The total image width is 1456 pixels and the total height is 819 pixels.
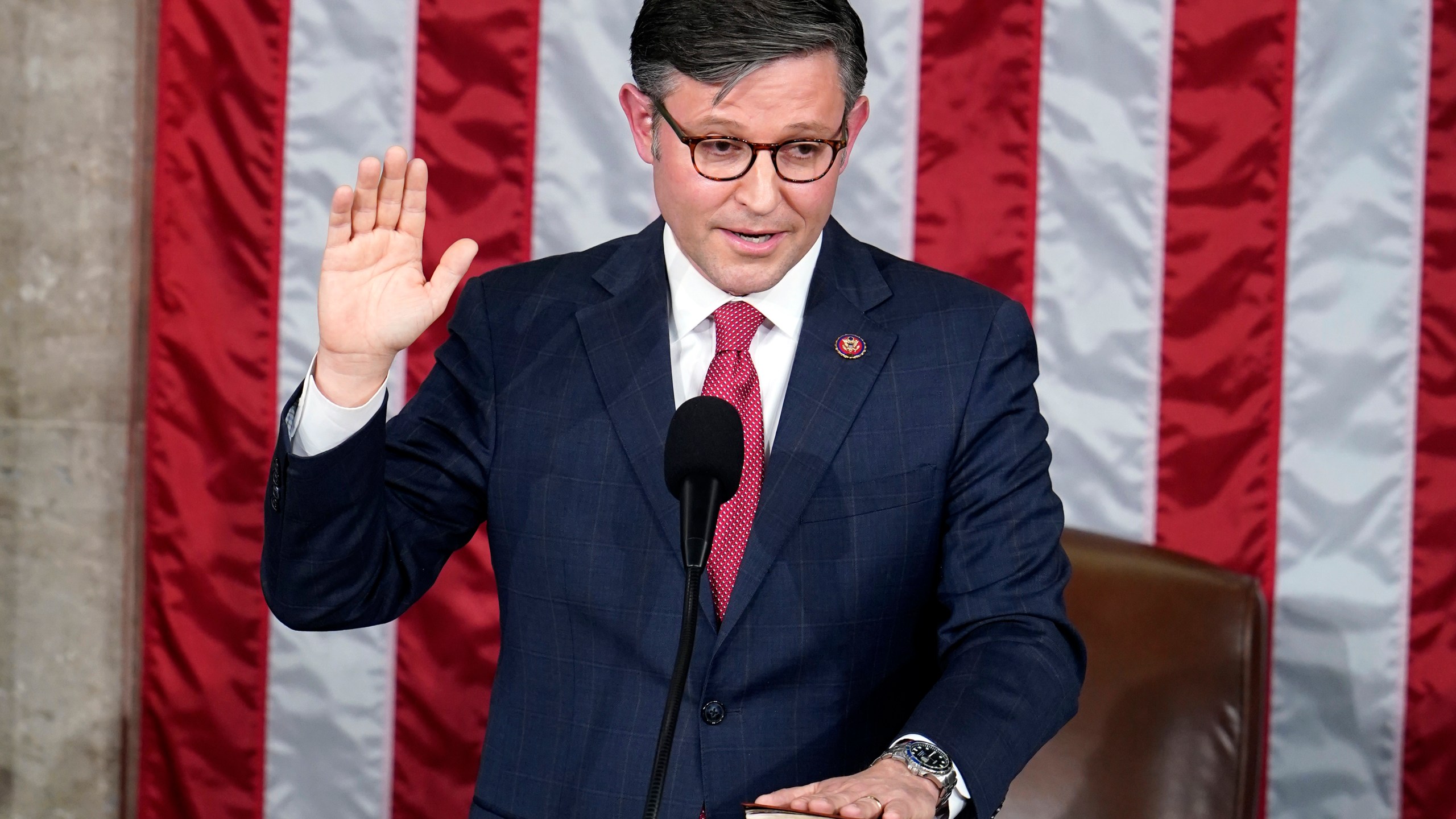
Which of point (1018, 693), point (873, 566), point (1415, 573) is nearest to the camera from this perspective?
point (1018, 693)

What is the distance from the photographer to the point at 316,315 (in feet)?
8.02

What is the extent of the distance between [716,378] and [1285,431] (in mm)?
1327

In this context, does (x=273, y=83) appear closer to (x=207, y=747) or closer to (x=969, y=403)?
(x=207, y=747)

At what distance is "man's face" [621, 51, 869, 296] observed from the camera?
1341 mm

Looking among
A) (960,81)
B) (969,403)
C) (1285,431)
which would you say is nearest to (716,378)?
(969,403)

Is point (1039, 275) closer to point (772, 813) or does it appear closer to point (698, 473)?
point (698, 473)

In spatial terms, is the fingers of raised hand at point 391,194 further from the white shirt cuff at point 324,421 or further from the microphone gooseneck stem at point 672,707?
the microphone gooseneck stem at point 672,707

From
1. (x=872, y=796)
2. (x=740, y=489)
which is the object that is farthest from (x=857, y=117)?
(x=872, y=796)

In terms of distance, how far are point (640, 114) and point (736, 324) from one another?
245mm

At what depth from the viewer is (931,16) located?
7.79 ft

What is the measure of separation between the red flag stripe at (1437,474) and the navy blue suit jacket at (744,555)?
1.18 m

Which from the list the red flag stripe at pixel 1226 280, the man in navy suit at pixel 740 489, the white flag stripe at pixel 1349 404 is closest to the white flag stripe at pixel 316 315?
the man in navy suit at pixel 740 489

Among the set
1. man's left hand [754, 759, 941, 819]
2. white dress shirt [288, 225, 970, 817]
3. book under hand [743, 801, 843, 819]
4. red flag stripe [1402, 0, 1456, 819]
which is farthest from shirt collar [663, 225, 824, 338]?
red flag stripe [1402, 0, 1456, 819]

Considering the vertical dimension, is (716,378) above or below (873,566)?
above
